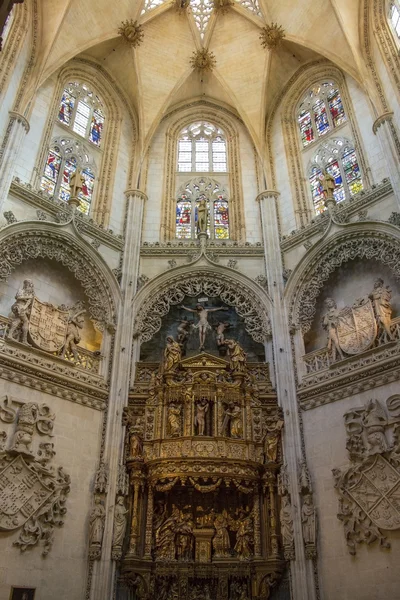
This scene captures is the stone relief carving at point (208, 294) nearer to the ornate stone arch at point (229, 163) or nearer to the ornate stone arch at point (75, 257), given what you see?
the ornate stone arch at point (75, 257)

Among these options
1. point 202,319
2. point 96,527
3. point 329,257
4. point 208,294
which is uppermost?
point 329,257

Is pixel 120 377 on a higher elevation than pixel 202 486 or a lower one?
higher

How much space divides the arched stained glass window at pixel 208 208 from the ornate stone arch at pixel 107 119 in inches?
104

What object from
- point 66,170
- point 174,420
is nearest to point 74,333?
point 174,420

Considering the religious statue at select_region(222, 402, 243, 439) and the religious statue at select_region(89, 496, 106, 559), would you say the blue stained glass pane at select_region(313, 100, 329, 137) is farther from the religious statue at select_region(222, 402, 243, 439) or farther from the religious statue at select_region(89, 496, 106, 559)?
the religious statue at select_region(89, 496, 106, 559)

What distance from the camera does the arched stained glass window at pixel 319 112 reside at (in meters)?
17.8

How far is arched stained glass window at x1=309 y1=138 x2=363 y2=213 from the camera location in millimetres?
15969

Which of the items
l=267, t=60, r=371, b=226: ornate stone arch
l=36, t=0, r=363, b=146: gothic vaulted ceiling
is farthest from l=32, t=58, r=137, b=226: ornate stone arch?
l=267, t=60, r=371, b=226: ornate stone arch

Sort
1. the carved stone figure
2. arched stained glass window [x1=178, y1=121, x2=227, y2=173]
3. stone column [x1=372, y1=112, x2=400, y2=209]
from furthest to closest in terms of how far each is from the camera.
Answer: arched stained glass window [x1=178, y1=121, x2=227, y2=173], stone column [x1=372, y1=112, x2=400, y2=209], the carved stone figure

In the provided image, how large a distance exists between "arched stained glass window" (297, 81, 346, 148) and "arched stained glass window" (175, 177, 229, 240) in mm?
3614

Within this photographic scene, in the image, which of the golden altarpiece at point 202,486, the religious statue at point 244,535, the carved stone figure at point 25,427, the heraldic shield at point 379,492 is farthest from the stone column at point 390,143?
the carved stone figure at point 25,427

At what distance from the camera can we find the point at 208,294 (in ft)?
52.6

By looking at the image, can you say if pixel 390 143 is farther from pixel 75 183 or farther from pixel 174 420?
pixel 174 420

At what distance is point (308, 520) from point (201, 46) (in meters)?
17.3
